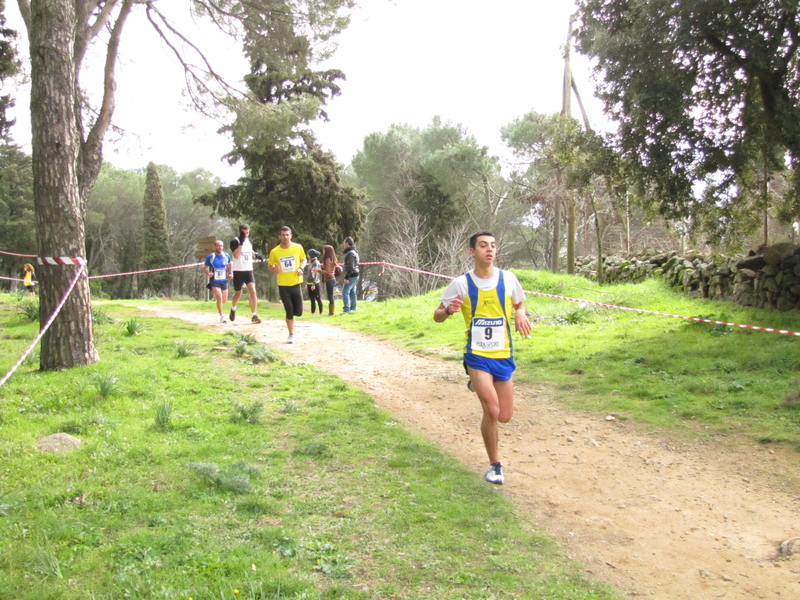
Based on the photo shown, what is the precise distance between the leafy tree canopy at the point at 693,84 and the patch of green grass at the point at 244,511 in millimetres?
6969

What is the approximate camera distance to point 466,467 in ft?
17.4

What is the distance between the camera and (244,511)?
13.5 feet

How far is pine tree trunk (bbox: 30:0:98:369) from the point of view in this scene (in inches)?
297

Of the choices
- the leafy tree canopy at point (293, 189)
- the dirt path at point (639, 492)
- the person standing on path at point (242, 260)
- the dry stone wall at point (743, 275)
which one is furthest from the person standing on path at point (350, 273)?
the dirt path at point (639, 492)

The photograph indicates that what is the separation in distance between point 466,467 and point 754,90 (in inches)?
348

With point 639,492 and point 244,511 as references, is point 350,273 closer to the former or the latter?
point 639,492

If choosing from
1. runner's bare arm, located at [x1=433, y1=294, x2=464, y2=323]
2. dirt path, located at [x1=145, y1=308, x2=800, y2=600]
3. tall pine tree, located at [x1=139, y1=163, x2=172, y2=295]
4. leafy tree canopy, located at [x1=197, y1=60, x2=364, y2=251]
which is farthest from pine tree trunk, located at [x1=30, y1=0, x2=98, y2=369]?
tall pine tree, located at [x1=139, y1=163, x2=172, y2=295]

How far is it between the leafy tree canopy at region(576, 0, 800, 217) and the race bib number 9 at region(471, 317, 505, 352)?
6832 millimetres

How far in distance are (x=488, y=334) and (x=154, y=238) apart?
43.9 meters

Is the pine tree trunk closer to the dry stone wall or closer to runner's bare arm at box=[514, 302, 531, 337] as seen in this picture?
runner's bare arm at box=[514, 302, 531, 337]

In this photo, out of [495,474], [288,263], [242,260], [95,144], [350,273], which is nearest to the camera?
→ [495,474]

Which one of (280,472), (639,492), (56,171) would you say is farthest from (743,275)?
(56,171)

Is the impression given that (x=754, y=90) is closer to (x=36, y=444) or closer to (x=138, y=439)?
A: (x=138, y=439)

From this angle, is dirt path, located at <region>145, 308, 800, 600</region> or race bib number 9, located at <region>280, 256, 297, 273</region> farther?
race bib number 9, located at <region>280, 256, 297, 273</region>
